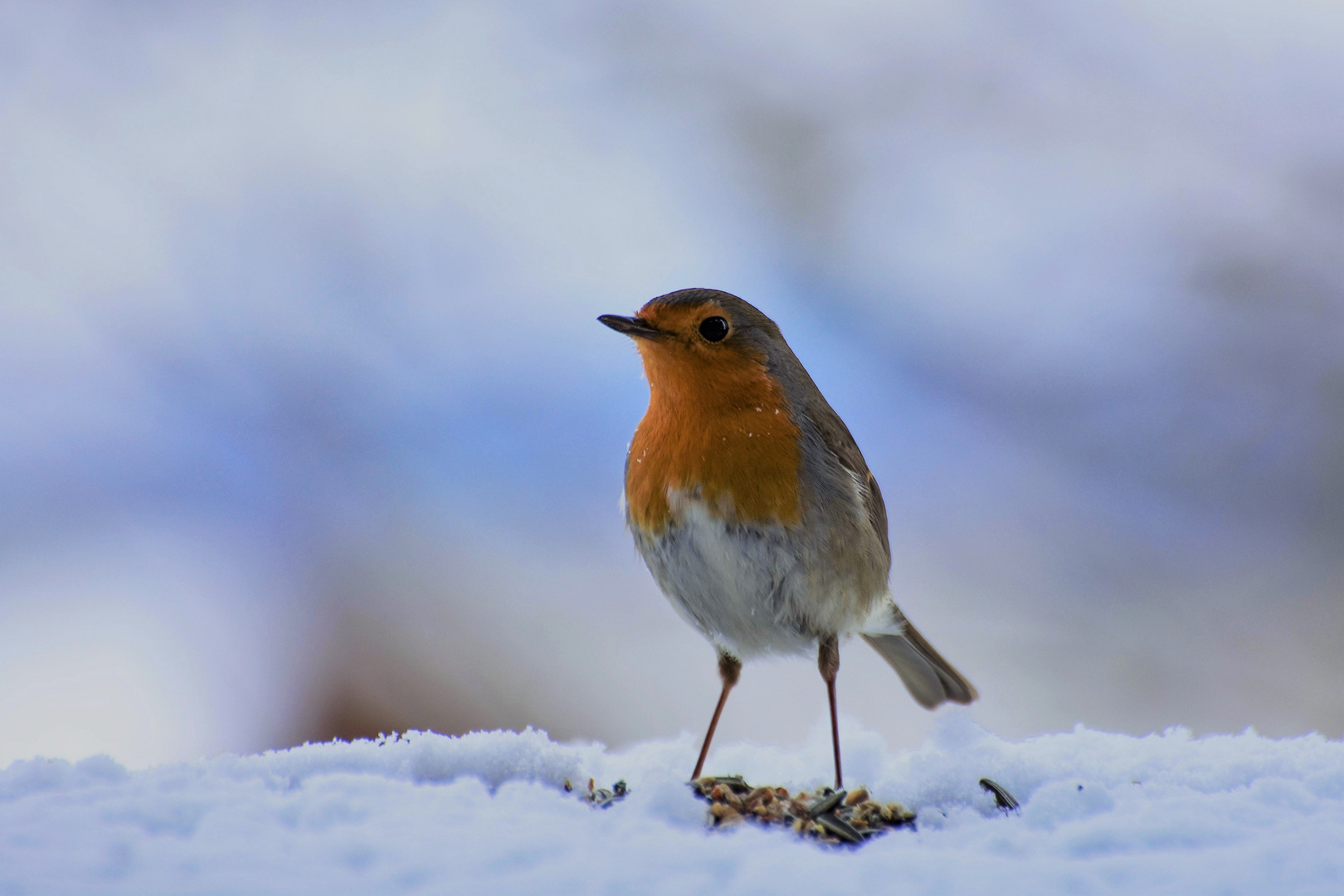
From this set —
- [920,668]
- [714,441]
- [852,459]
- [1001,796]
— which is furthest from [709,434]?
[920,668]

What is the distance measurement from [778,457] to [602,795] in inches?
37.1

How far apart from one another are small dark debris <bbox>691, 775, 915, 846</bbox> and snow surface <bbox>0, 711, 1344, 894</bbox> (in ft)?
0.25

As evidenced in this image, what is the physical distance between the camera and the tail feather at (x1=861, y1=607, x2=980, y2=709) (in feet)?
10.2

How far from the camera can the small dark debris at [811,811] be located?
1.85 metres

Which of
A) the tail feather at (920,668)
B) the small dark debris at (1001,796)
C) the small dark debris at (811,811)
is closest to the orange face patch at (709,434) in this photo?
the small dark debris at (811,811)

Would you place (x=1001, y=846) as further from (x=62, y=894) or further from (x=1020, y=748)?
(x=62, y=894)

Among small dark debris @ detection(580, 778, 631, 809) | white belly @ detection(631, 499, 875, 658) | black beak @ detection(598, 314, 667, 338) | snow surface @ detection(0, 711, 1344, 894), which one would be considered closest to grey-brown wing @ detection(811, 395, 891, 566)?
white belly @ detection(631, 499, 875, 658)

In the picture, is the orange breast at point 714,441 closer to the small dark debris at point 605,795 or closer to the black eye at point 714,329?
the black eye at point 714,329

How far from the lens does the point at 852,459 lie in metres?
2.68

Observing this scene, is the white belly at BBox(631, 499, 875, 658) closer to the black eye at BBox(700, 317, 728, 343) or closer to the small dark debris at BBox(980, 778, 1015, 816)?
the black eye at BBox(700, 317, 728, 343)

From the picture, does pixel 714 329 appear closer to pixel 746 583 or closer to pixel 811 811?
pixel 746 583

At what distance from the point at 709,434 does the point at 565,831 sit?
1145 millimetres

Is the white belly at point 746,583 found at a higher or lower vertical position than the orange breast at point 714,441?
lower

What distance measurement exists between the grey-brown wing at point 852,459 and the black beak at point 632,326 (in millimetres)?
522
